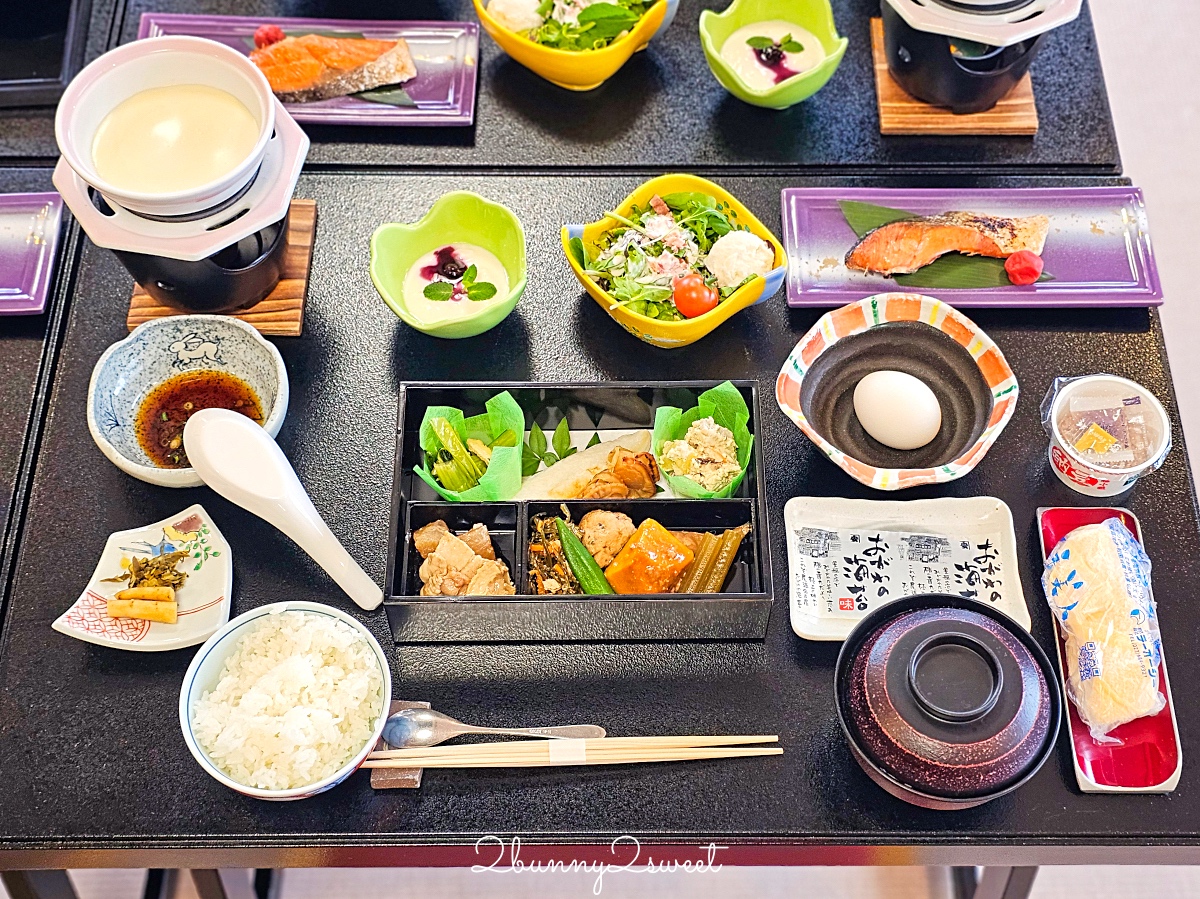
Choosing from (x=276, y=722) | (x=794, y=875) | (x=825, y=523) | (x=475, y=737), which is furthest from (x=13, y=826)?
(x=794, y=875)

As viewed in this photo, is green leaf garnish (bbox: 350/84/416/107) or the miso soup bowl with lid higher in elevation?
the miso soup bowl with lid

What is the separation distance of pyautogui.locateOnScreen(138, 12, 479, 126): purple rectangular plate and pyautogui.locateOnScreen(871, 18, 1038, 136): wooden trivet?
2.51 ft

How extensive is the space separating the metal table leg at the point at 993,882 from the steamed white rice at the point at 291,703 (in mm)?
1163

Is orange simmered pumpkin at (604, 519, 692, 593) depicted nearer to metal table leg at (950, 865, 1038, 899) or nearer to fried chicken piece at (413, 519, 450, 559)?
fried chicken piece at (413, 519, 450, 559)

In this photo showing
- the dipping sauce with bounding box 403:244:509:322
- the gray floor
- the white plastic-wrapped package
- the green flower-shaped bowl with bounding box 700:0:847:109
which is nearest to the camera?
the white plastic-wrapped package

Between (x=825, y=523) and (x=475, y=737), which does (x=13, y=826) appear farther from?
(x=825, y=523)

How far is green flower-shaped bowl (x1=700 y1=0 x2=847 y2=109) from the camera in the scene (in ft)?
6.18

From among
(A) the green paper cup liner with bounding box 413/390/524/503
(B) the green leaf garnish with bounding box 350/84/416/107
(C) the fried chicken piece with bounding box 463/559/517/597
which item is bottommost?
(C) the fried chicken piece with bounding box 463/559/517/597

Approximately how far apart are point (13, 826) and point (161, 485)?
0.51 meters

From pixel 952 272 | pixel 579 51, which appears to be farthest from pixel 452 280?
pixel 952 272

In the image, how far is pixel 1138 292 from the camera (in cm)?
178

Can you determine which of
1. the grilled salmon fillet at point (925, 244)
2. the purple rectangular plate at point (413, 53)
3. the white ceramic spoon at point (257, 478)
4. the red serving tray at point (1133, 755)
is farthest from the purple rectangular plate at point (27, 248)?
the red serving tray at point (1133, 755)

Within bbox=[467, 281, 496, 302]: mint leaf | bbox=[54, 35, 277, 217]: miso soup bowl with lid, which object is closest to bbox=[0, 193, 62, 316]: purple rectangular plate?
bbox=[54, 35, 277, 217]: miso soup bowl with lid

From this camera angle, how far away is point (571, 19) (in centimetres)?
195
